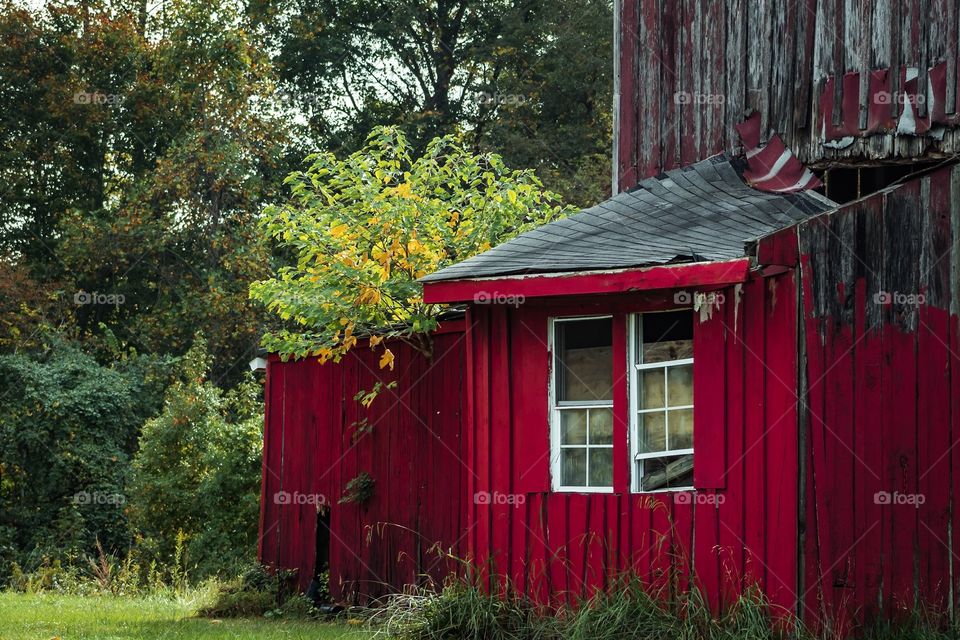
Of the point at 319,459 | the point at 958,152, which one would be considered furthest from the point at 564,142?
the point at 958,152

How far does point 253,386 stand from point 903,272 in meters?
14.4

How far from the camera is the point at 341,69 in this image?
115 feet

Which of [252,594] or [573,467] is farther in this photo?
[252,594]

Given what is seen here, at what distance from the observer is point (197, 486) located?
20234mm

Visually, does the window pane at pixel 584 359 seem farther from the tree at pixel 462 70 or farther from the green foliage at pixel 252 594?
the tree at pixel 462 70

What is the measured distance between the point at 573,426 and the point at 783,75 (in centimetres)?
459

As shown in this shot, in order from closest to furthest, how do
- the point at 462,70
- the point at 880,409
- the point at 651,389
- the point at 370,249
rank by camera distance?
1. the point at 880,409
2. the point at 651,389
3. the point at 370,249
4. the point at 462,70

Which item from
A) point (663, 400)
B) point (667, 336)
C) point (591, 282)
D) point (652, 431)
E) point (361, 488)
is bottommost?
point (361, 488)

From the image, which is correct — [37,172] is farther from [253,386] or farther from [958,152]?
[958,152]

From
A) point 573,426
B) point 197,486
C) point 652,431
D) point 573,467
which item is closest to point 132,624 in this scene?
point 573,467

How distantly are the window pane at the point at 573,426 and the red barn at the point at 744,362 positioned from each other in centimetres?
2

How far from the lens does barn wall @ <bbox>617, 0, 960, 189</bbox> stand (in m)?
12.2

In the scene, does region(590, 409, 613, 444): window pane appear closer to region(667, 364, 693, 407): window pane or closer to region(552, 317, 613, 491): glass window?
region(552, 317, 613, 491): glass window

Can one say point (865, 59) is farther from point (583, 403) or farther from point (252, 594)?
point (252, 594)
